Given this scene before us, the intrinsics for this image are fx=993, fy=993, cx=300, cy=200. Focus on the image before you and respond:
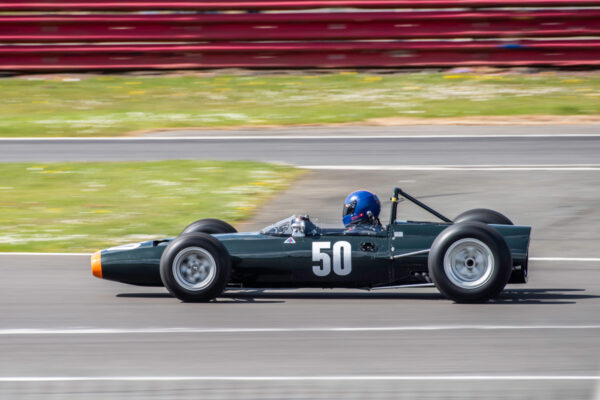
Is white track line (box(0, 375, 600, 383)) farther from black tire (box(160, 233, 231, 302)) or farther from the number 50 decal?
the number 50 decal

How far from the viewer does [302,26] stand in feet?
66.1

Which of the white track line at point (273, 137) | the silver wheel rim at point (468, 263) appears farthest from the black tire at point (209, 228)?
the white track line at point (273, 137)

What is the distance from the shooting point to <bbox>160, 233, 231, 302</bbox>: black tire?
734 cm

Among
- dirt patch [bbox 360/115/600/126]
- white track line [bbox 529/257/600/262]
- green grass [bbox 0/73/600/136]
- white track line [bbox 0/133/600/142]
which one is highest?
green grass [bbox 0/73/600/136]

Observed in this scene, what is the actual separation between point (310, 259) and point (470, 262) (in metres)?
1.19

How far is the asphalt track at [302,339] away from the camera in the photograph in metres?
5.59

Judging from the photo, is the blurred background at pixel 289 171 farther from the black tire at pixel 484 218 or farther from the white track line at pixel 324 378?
the black tire at pixel 484 218

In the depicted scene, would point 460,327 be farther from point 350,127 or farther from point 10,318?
point 350,127

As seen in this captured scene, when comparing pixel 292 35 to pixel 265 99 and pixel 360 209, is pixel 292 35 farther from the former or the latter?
pixel 360 209

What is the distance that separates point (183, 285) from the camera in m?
7.43

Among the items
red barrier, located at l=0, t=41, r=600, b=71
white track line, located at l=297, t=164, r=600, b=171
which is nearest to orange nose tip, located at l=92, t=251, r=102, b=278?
white track line, located at l=297, t=164, r=600, b=171

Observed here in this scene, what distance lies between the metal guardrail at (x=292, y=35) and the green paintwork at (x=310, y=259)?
12718 millimetres

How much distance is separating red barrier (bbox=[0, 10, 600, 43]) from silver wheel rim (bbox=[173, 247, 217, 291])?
43.3 ft

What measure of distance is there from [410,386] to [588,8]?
16.0m
